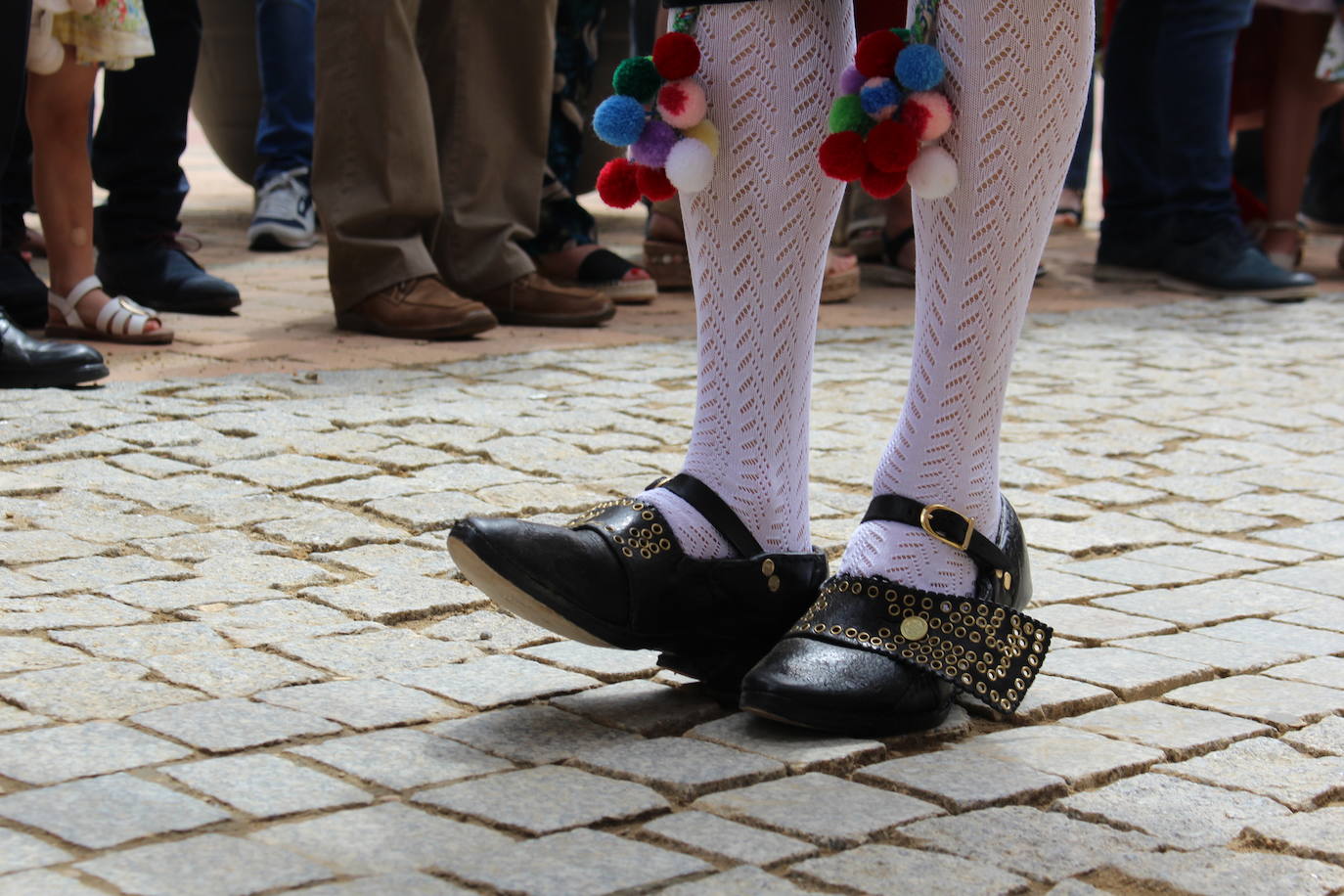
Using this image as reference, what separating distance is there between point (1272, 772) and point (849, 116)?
0.76 metres

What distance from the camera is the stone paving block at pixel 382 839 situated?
4.43 ft

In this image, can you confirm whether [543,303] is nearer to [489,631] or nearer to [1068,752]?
[489,631]

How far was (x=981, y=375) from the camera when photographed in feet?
5.88

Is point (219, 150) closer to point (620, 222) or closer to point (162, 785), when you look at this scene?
point (620, 222)

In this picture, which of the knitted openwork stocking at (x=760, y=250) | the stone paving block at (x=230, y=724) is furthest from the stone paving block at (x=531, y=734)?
the knitted openwork stocking at (x=760, y=250)

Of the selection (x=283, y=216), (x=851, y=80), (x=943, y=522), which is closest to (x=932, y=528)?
(x=943, y=522)

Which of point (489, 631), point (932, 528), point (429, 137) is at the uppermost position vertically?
point (429, 137)

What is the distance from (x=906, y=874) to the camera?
4.52 feet

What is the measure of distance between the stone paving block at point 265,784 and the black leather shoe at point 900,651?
0.42m

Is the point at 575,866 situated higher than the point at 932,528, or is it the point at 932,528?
the point at 932,528

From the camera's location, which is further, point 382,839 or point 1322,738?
point 1322,738

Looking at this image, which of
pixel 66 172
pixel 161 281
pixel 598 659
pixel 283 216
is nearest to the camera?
pixel 598 659

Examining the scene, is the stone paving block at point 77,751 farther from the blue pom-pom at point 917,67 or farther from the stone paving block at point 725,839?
the blue pom-pom at point 917,67

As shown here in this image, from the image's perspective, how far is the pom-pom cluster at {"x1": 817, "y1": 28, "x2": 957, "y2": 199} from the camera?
170 centimetres
